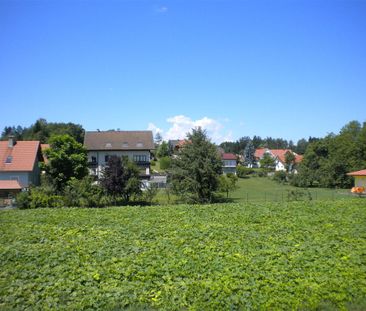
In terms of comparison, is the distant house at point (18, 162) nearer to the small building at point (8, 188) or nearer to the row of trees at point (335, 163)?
the small building at point (8, 188)

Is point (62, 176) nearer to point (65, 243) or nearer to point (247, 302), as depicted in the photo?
point (65, 243)

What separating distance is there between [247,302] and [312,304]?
1438mm

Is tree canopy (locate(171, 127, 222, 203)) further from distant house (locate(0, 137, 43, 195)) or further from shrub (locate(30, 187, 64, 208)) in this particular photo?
distant house (locate(0, 137, 43, 195))

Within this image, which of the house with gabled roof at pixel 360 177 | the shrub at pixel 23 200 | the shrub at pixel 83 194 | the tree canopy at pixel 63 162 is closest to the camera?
the shrub at pixel 23 200

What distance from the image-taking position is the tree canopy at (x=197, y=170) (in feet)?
97.1

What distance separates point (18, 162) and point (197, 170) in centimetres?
2107

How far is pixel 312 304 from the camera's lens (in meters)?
7.88

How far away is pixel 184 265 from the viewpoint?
965 centimetres

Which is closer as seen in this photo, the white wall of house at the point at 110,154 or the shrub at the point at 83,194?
the shrub at the point at 83,194

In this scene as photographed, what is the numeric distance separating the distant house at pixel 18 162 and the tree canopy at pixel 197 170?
55.6 ft

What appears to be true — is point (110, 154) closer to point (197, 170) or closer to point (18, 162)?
point (18, 162)

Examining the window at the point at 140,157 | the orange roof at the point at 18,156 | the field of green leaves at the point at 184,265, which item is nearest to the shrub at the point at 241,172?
the window at the point at 140,157

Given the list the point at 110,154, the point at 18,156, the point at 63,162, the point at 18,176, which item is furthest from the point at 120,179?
the point at 110,154

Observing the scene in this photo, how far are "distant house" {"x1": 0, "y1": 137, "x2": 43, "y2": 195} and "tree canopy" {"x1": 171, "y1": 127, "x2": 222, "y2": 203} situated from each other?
16.9 meters
